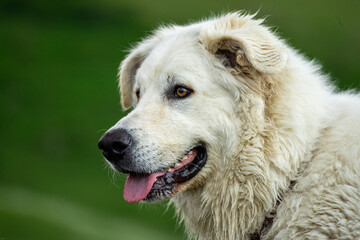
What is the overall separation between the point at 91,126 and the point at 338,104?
67.5 ft

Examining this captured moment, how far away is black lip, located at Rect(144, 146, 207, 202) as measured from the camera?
4.62 meters

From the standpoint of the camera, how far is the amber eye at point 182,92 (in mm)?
4770

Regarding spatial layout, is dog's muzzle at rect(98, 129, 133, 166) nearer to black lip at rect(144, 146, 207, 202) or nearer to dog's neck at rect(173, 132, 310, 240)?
black lip at rect(144, 146, 207, 202)

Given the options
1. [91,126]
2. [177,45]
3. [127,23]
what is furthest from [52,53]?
[177,45]

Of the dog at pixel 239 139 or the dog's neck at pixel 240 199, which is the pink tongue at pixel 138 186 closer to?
the dog at pixel 239 139

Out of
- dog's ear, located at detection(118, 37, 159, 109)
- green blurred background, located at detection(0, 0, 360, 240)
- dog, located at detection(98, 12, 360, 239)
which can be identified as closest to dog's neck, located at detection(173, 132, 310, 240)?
dog, located at detection(98, 12, 360, 239)

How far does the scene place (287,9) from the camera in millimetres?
29625

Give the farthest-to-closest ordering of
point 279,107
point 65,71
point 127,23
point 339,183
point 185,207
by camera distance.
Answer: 1. point 127,23
2. point 65,71
3. point 185,207
4. point 279,107
5. point 339,183

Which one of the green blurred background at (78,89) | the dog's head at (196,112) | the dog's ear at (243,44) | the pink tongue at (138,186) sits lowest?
the green blurred background at (78,89)

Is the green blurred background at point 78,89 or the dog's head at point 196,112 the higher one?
the dog's head at point 196,112

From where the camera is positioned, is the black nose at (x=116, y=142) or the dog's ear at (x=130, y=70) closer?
the black nose at (x=116, y=142)

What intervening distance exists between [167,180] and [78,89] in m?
23.6

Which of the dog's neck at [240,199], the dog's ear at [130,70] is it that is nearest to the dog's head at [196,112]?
the dog's neck at [240,199]

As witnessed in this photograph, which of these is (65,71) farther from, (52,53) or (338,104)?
(338,104)
